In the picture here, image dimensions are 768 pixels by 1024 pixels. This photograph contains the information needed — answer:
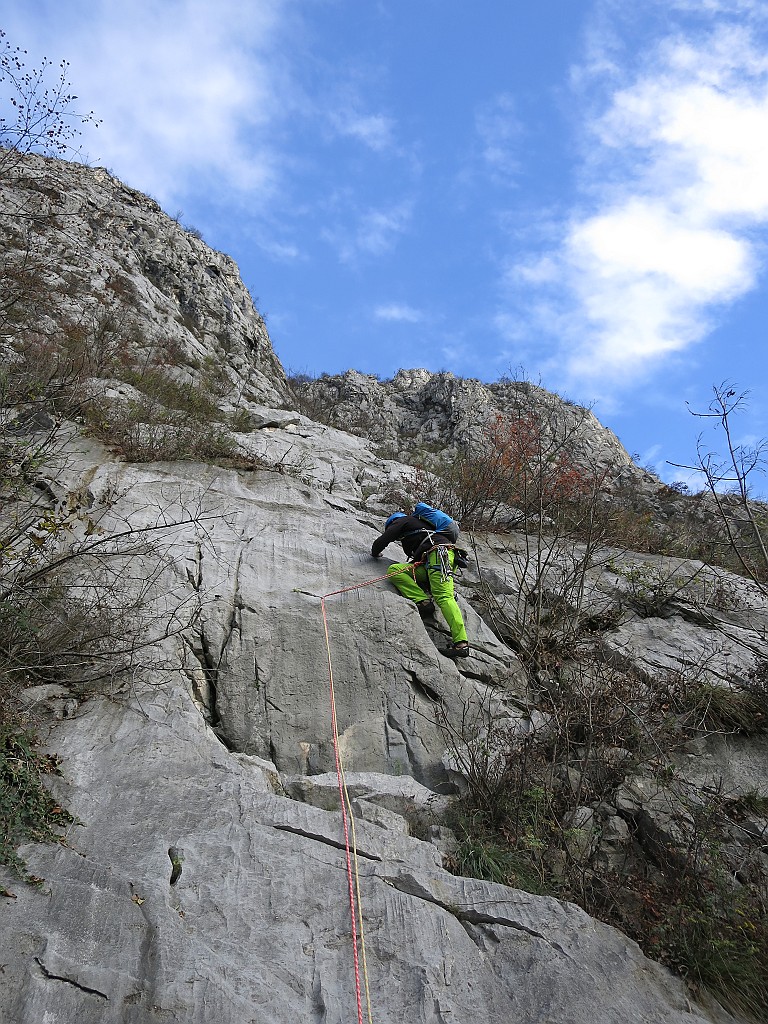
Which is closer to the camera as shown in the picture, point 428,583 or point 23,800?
point 23,800

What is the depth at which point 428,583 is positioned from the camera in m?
8.23

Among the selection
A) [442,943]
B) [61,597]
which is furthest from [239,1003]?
[61,597]

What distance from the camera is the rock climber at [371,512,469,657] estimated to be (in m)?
7.50

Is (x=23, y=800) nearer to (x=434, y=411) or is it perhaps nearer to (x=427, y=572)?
(x=427, y=572)

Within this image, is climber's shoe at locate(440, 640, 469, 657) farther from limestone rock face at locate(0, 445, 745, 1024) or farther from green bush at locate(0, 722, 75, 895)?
green bush at locate(0, 722, 75, 895)

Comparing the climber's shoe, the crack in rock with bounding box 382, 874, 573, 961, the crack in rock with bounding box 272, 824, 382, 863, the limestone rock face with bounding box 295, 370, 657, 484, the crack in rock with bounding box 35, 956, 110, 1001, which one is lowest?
the crack in rock with bounding box 382, 874, 573, 961

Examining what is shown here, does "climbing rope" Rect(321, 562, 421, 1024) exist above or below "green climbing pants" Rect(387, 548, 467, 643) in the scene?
below

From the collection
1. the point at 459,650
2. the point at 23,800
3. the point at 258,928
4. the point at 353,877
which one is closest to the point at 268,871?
the point at 258,928

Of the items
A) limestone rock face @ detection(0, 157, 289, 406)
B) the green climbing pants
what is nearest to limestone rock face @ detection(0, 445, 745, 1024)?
the green climbing pants

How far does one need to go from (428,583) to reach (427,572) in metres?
0.17

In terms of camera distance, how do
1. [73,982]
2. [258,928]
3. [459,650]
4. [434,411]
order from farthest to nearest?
[434,411] < [459,650] < [258,928] < [73,982]

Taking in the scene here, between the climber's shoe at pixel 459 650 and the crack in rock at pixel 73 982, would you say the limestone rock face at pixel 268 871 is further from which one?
the climber's shoe at pixel 459 650

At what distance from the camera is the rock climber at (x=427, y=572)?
295 inches

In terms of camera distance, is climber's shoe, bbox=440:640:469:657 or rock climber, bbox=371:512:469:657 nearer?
climber's shoe, bbox=440:640:469:657
